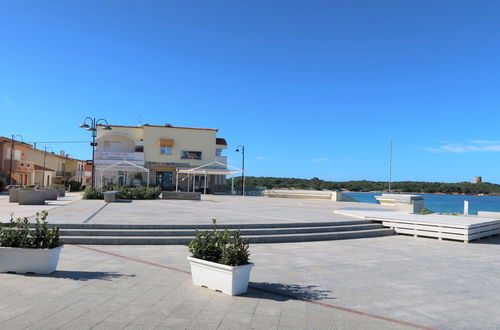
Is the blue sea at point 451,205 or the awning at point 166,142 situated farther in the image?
the awning at point 166,142

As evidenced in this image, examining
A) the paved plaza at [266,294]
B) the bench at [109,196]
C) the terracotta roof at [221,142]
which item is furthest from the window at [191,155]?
the paved plaza at [266,294]

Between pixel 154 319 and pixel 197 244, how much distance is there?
1.68 metres

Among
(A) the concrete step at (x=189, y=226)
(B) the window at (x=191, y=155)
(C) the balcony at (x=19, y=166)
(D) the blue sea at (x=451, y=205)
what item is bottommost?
(D) the blue sea at (x=451, y=205)

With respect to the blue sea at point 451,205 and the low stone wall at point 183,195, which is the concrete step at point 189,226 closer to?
the blue sea at point 451,205

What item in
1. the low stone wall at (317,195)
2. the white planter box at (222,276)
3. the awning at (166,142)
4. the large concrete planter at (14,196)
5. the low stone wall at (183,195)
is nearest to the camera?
the white planter box at (222,276)

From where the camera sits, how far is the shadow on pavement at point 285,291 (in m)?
5.41

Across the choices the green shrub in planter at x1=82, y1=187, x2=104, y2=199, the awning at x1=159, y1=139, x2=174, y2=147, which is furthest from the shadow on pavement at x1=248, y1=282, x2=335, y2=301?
the awning at x1=159, y1=139, x2=174, y2=147

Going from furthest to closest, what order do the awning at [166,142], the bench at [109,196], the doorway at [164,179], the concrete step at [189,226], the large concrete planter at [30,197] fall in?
the awning at [166,142], the doorway at [164,179], the bench at [109,196], the large concrete planter at [30,197], the concrete step at [189,226]

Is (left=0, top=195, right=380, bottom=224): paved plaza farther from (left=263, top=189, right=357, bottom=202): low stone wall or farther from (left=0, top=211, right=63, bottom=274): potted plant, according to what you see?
(left=263, top=189, right=357, bottom=202): low stone wall

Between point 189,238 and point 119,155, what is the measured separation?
109ft

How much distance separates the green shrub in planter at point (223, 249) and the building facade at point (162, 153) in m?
34.7

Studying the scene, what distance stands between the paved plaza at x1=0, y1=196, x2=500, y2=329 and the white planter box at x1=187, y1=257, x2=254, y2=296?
0.41 feet

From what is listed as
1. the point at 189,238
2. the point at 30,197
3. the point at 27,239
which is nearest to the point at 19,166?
the point at 30,197

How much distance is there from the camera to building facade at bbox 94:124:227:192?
41.3 metres
